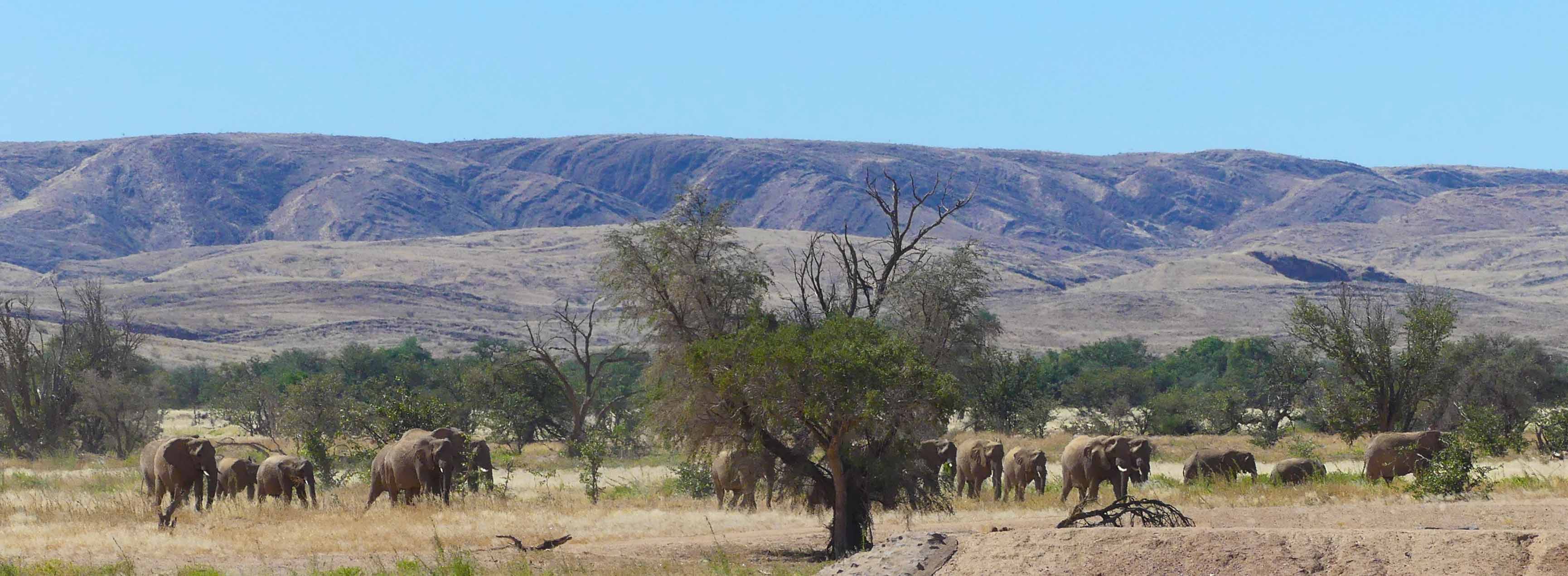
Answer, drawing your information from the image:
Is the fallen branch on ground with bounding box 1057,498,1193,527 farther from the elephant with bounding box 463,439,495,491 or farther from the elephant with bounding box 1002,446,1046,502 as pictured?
the elephant with bounding box 463,439,495,491

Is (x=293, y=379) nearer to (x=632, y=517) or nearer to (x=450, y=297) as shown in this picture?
(x=632, y=517)

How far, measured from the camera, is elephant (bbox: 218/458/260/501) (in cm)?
2778

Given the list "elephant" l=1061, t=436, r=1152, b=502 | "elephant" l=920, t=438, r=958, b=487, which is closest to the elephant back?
"elephant" l=920, t=438, r=958, b=487

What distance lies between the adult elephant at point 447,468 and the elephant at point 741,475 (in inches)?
178

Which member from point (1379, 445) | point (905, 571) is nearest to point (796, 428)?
point (905, 571)

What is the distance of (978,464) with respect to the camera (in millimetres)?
29859

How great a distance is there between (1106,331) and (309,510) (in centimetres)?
12715

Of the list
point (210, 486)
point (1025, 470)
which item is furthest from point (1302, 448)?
point (210, 486)

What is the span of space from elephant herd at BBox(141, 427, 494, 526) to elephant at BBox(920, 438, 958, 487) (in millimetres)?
8266

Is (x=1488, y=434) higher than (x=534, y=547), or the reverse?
(x=1488, y=434)

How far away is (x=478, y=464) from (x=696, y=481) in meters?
4.81

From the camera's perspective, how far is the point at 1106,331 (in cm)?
14550

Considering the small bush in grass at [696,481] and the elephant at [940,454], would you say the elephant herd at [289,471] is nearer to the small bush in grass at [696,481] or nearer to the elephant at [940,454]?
the small bush in grass at [696,481]

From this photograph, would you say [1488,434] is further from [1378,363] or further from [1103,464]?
[1103,464]
